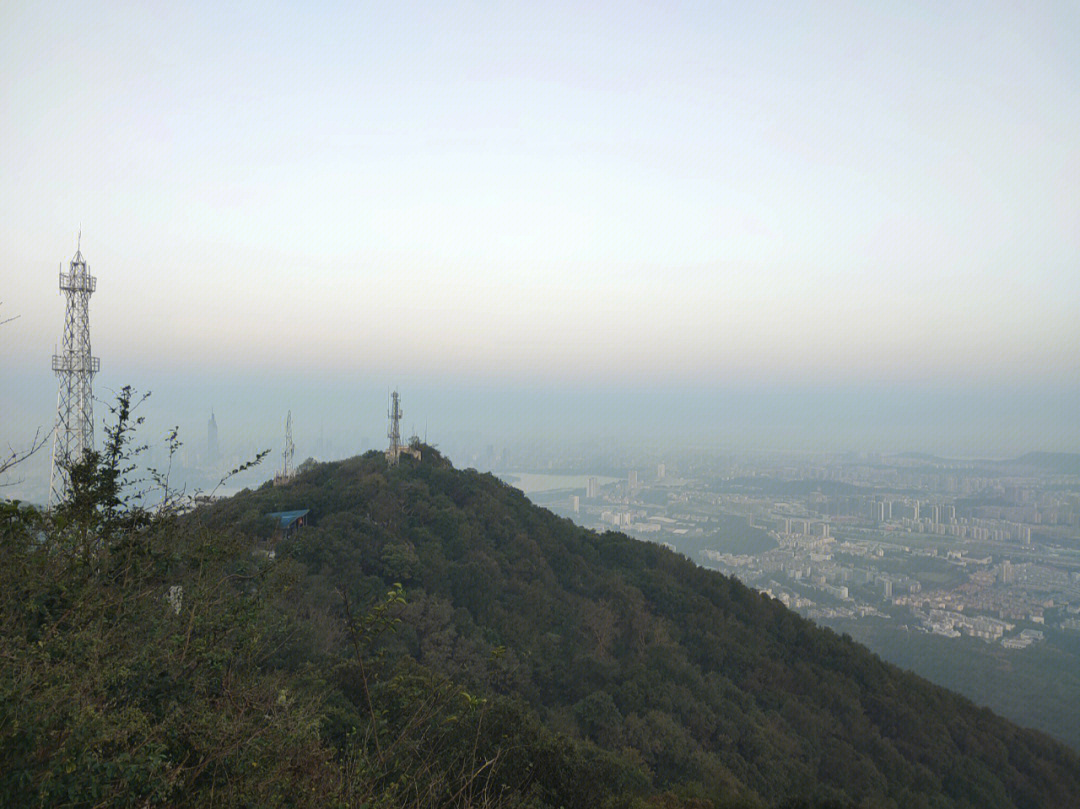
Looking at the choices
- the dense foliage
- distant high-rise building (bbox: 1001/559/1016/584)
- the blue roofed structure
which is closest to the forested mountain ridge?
the dense foliage

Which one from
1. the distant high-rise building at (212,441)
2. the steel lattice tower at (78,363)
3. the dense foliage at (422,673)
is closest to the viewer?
the dense foliage at (422,673)

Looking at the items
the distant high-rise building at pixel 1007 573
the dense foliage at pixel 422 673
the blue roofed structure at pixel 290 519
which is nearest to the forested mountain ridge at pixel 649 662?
the dense foliage at pixel 422 673

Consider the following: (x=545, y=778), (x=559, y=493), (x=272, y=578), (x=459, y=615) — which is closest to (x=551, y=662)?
(x=459, y=615)


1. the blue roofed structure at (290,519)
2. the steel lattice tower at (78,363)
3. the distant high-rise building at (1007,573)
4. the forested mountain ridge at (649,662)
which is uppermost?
the steel lattice tower at (78,363)

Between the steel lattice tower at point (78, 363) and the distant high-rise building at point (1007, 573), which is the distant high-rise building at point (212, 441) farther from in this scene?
the distant high-rise building at point (1007, 573)

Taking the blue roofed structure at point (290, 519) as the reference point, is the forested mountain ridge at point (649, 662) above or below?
below

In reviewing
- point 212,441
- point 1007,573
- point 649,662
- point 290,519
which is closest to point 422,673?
point 649,662

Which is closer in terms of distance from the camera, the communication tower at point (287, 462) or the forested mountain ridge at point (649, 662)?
the forested mountain ridge at point (649, 662)

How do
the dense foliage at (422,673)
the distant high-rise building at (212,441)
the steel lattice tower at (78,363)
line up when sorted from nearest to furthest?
the dense foliage at (422,673) → the steel lattice tower at (78,363) → the distant high-rise building at (212,441)

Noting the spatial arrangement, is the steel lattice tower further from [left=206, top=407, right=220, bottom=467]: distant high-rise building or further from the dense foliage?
[left=206, top=407, right=220, bottom=467]: distant high-rise building
